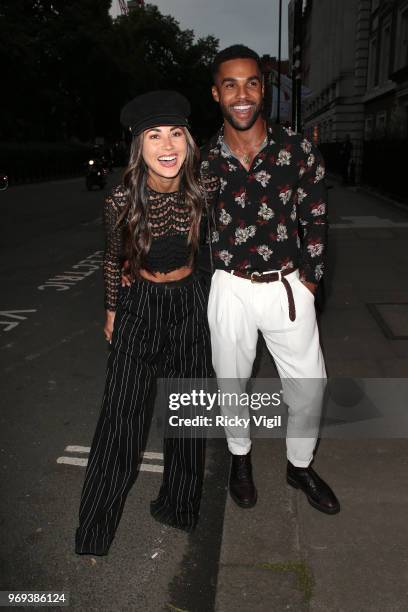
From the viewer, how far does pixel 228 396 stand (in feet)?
9.27

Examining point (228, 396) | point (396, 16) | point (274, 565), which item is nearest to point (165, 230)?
point (228, 396)

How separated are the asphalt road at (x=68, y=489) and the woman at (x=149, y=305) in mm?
144

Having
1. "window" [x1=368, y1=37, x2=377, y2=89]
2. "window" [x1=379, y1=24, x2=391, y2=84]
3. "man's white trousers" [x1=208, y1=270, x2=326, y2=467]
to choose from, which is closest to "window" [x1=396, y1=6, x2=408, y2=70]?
"window" [x1=379, y1=24, x2=391, y2=84]

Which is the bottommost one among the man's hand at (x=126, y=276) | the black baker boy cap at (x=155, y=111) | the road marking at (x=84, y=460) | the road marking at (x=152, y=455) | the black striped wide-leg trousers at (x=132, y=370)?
the road marking at (x=152, y=455)

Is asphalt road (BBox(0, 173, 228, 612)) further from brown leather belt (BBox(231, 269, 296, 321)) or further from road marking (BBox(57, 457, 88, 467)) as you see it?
brown leather belt (BBox(231, 269, 296, 321))

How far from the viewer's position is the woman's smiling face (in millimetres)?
2371

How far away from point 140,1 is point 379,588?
159023 millimetres

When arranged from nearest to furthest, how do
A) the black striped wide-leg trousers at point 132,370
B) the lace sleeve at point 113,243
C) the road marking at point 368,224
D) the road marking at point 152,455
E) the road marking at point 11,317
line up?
the lace sleeve at point 113,243, the black striped wide-leg trousers at point 132,370, the road marking at point 152,455, the road marking at point 11,317, the road marking at point 368,224

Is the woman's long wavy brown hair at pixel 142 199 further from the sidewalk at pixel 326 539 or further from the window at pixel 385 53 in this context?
the window at pixel 385 53

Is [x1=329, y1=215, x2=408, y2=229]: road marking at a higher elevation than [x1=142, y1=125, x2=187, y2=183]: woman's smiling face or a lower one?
lower

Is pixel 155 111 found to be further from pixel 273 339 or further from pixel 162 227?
pixel 273 339

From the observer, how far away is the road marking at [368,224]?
498 inches

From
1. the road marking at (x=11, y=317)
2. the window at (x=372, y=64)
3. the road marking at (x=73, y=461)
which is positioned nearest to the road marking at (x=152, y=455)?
the road marking at (x=73, y=461)

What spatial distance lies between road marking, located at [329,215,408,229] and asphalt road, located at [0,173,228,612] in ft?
24.3
